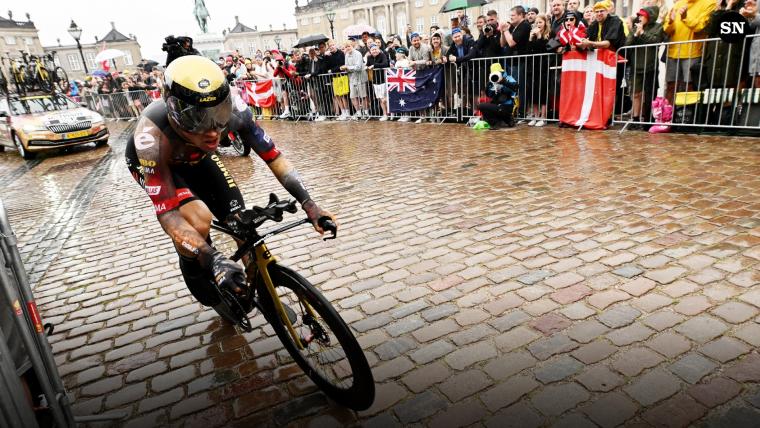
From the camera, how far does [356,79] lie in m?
13.9

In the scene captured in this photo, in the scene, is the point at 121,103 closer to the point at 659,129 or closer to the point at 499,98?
the point at 499,98

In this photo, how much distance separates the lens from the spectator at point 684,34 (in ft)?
25.5

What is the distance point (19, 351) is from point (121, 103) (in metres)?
27.3

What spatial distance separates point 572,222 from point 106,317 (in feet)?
14.3

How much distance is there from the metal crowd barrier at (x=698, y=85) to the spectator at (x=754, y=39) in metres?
0.07

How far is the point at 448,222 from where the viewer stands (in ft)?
16.8

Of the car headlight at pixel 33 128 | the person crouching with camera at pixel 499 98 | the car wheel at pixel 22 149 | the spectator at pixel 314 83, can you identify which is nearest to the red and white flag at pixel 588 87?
the person crouching with camera at pixel 499 98

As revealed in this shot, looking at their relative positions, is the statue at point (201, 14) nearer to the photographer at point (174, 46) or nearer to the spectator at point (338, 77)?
the spectator at point (338, 77)

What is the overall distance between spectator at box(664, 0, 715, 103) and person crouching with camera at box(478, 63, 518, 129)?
286 cm

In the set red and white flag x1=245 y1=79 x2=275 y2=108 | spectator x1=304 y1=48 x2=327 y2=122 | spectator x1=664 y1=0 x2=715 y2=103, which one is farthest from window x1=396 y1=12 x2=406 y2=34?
spectator x1=664 y1=0 x2=715 y2=103

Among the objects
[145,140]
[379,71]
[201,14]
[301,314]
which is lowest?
[301,314]

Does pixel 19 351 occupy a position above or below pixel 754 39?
below

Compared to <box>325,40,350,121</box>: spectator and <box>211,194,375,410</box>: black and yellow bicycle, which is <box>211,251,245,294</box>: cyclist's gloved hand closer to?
<box>211,194,375,410</box>: black and yellow bicycle

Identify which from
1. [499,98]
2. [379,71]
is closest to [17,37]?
[379,71]
